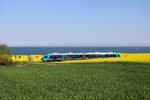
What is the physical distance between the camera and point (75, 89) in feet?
54.2

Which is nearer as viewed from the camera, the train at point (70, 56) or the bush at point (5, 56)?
the bush at point (5, 56)

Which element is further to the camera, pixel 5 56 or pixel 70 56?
pixel 70 56

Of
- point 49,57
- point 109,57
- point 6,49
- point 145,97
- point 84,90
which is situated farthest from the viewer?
point 109,57

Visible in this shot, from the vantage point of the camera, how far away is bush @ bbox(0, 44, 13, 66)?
124ft

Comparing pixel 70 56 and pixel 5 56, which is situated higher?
pixel 5 56

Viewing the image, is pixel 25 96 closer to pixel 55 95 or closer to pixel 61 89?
pixel 55 95

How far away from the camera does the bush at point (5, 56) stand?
124 feet

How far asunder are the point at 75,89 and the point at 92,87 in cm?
154

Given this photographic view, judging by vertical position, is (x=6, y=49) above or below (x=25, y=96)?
above

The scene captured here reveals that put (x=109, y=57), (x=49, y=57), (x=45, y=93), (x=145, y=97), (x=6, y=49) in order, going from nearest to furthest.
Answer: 1. (x=145, y=97)
2. (x=45, y=93)
3. (x=6, y=49)
4. (x=49, y=57)
5. (x=109, y=57)

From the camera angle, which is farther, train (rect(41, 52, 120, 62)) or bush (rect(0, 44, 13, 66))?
train (rect(41, 52, 120, 62))

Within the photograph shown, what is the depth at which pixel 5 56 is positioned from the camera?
3788 cm

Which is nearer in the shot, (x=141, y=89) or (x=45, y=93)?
(x=45, y=93)

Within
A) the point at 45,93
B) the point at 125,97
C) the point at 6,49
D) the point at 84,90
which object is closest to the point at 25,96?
the point at 45,93
